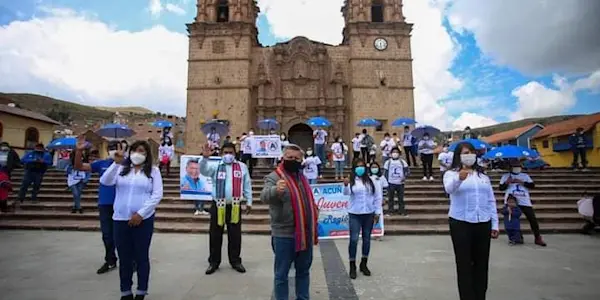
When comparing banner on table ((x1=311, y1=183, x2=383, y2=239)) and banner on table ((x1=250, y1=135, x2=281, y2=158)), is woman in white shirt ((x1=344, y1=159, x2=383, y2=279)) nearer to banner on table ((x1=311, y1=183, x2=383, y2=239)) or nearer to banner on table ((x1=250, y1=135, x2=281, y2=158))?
banner on table ((x1=311, y1=183, x2=383, y2=239))

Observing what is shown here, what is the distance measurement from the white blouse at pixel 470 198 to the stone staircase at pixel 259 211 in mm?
5114

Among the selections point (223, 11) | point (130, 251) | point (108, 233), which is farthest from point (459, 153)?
point (223, 11)

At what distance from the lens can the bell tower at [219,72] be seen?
Result: 22.8m

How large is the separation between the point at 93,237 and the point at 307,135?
1794cm

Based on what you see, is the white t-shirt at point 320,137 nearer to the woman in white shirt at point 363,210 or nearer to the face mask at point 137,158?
the woman in white shirt at point 363,210

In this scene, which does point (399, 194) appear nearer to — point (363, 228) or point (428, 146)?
point (428, 146)

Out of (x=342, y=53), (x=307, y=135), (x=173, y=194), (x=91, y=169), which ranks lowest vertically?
(x=173, y=194)

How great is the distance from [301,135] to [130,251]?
2096 centimetres

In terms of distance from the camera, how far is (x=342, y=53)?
80.4 ft

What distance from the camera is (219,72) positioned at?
23.3m

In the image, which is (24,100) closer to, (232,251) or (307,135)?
(307,135)

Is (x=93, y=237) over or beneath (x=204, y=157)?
beneath

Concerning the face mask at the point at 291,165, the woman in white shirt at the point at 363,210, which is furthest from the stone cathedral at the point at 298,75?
the face mask at the point at 291,165

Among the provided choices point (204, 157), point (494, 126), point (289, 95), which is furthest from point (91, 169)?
point (494, 126)
